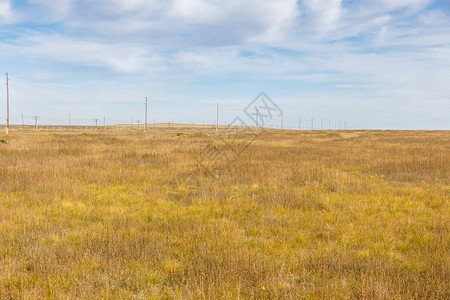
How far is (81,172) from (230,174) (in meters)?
6.40

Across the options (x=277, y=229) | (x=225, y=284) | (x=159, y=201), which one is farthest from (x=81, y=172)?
(x=225, y=284)

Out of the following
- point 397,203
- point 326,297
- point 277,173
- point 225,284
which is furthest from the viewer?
point 277,173

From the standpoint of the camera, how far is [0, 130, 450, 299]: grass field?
3.60m

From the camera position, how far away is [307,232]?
221 inches

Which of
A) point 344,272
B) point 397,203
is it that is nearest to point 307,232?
point 344,272

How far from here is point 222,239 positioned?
502 centimetres

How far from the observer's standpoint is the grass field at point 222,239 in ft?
11.8

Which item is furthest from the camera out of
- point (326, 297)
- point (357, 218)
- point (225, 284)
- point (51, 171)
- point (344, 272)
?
point (51, 171)

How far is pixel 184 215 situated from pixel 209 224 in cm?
102

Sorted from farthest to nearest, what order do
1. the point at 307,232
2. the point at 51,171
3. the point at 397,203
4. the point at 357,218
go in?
1. the point at 51,171
2. the point at 397,203
3. the point at 357,218
4. the point at 307,232

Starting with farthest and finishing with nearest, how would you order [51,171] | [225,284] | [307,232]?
[51,171] → [307,232] → [225,284]

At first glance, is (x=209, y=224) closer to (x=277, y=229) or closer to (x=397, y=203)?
(x=277, y=229)

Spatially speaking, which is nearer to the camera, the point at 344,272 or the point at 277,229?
the point at 344,272

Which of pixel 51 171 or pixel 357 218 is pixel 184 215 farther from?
pixel 51 171
